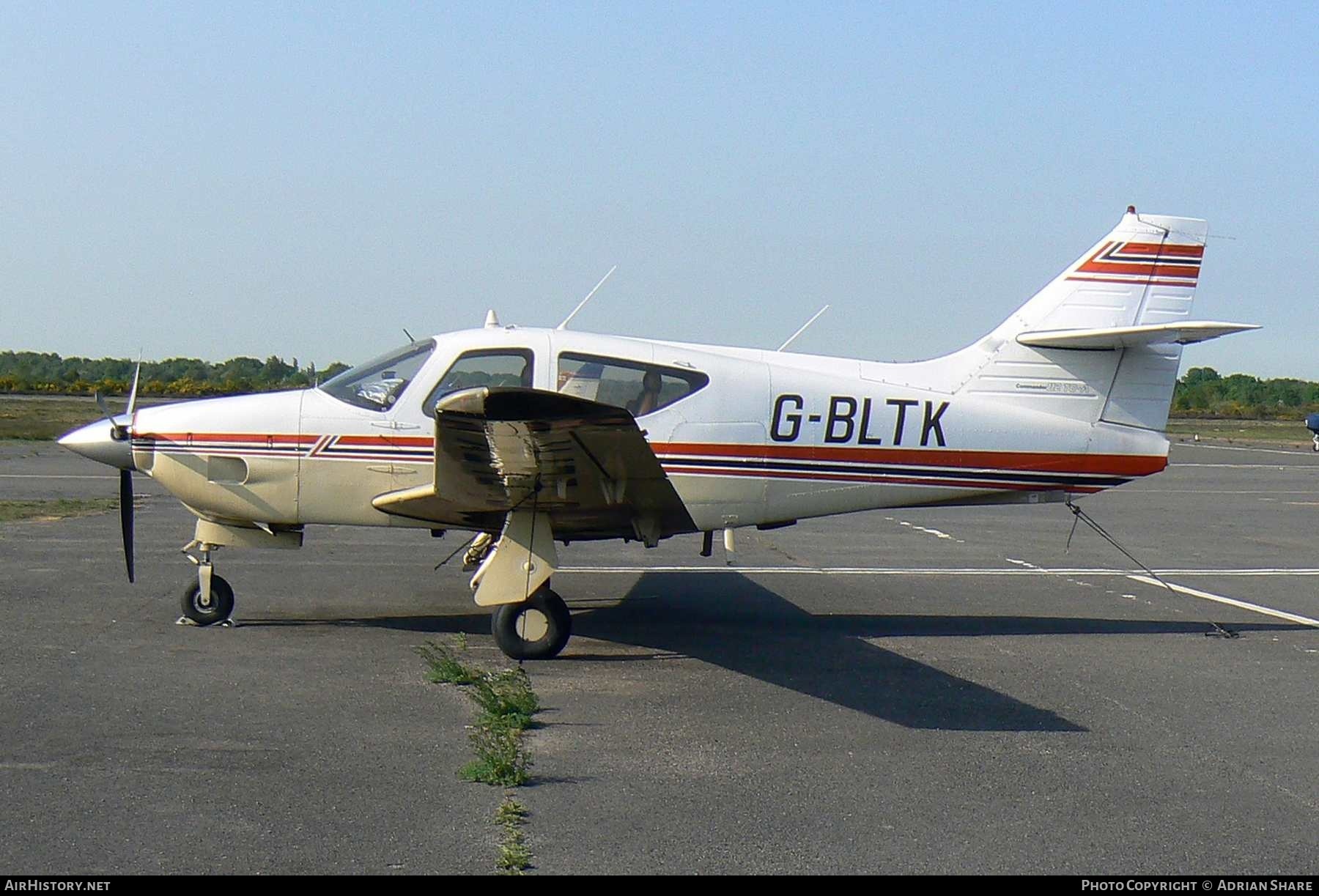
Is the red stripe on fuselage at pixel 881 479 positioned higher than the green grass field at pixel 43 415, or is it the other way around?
the red stripe on fuselage at pixel 881 479

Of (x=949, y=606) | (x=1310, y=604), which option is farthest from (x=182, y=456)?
(x=1310, y=604)

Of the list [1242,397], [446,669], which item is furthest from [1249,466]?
[1242,397]

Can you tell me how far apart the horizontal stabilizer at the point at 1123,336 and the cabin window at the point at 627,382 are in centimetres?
287

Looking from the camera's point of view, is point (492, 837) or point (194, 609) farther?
point (194, 609)

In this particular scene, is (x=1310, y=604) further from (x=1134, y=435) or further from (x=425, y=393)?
(x=425, y=393)

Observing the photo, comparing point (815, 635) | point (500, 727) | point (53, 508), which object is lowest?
point (53, 508)

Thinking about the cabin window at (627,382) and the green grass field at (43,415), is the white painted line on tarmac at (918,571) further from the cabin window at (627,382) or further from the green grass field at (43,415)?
the green grass field at (43,415)

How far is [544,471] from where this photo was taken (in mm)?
8000

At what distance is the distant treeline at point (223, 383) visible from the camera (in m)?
46.4

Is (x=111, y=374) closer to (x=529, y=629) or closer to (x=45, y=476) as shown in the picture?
(x=45, y=476)

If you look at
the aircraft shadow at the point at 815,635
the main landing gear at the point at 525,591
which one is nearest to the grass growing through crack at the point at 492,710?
the main landing gear at the point at 525,591

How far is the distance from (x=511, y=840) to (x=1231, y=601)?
9.25m
